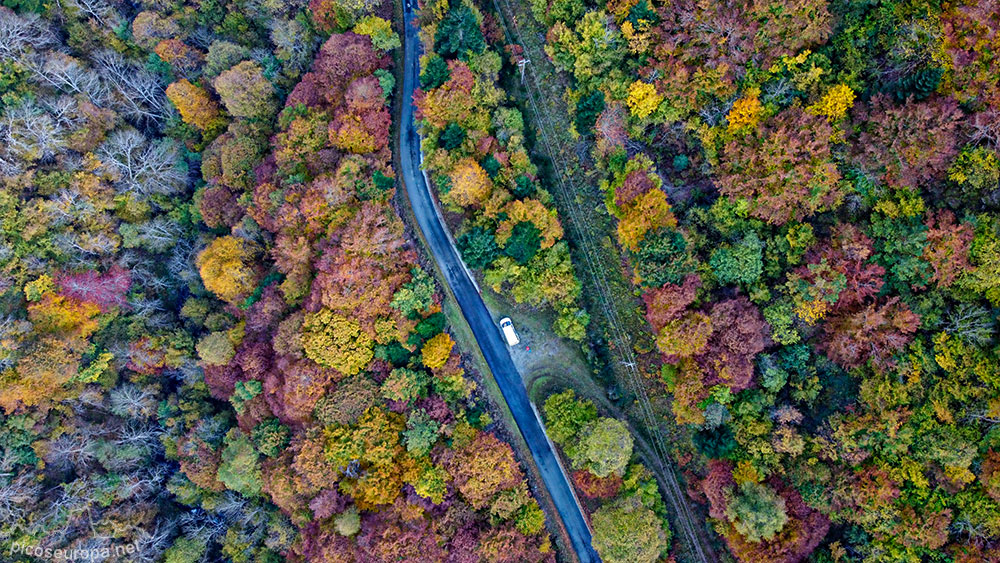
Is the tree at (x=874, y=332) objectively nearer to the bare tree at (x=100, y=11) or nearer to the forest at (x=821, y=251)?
the forest at (x=821, y=251)

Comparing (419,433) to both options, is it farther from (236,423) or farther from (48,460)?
(48,460)

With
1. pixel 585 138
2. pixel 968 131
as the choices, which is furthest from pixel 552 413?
pixel 968 131

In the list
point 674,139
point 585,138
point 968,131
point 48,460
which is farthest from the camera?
point 48,460

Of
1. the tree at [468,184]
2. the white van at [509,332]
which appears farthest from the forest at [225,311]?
the tree at [468,184]

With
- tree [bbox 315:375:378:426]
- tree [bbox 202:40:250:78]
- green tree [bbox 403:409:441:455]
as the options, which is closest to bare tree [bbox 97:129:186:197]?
tree [bbox 202:40:250:78]

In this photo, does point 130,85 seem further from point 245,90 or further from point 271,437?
point 271,437

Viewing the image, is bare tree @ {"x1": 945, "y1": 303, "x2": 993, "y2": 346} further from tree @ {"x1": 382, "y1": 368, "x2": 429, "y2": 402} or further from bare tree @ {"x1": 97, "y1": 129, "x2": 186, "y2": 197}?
bare tree @ {"x1": 97, "y1": 129, "x2": 186, "y2": 197}

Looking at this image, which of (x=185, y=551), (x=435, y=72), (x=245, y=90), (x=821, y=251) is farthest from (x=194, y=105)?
(x=821, y=251)
